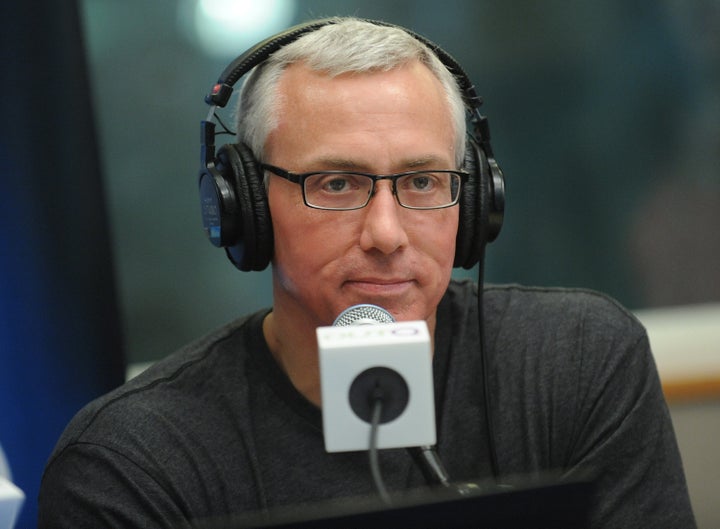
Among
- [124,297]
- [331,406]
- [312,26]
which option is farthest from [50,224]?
[331,406]

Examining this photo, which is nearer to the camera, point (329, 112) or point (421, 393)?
point (421, 393)

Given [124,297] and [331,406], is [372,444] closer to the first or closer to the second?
[331,406]

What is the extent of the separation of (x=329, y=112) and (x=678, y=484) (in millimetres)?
765

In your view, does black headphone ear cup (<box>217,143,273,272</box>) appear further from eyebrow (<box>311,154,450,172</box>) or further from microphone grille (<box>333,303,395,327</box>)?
microphone grille (<box>333,303,395,327</box>)

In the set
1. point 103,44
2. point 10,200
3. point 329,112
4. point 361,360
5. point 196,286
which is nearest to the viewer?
point 361,360

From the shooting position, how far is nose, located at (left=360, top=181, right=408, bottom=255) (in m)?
1.27

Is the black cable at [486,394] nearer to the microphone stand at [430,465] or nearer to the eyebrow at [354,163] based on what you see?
the eyebrow at [354,163]

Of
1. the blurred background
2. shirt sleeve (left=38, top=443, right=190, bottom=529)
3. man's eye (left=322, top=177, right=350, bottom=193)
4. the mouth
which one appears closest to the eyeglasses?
man's eye (left=322, top=177, right=350, bottom=193)

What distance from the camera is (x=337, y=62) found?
4.37 feet

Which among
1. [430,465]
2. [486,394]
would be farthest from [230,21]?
[430,465]

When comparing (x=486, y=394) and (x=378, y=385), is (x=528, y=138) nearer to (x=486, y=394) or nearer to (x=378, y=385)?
(x=486, y=394)

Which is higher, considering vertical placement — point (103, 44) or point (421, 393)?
point (103, 44)

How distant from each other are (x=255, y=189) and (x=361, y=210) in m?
0.16

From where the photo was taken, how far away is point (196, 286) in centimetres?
259
